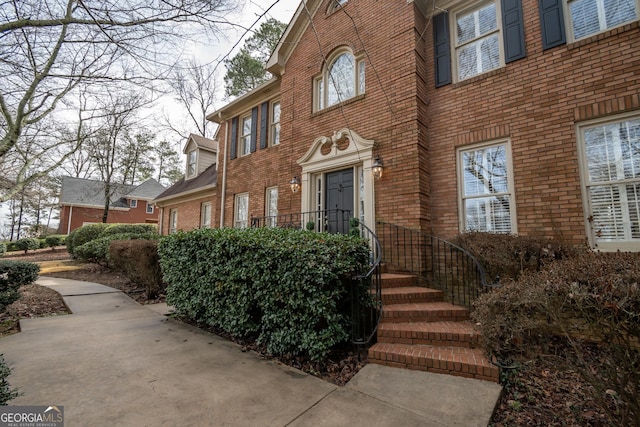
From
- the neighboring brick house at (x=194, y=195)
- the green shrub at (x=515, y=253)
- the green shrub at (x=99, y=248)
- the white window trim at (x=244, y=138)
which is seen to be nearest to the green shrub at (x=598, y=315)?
the green shrub at (x=515, y=253)

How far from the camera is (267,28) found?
14.8 m

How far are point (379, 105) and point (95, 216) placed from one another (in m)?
29.6

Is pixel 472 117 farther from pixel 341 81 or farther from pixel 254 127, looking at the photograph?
pixel 254 127

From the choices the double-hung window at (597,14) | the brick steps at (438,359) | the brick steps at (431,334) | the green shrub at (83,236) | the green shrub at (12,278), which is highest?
the double-hung window at (597,14)

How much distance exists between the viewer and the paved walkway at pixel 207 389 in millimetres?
2195

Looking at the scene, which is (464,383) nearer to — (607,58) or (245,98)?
(607,58)

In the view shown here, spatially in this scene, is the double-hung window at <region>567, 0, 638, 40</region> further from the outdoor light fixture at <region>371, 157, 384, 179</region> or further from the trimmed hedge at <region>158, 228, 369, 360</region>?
the trimmed hedge at <region>158, 228, 369, 360</region>

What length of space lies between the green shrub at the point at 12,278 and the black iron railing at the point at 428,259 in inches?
256

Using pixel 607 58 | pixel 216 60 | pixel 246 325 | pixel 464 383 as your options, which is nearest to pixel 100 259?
pixel 246 325

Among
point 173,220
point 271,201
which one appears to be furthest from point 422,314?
point 173,220

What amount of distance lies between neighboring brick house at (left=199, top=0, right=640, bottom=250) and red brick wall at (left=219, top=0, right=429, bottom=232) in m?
0.03

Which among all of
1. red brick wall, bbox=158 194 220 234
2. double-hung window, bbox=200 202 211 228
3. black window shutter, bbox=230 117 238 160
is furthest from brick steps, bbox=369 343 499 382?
double-hung window, bbox=200 202 211 228

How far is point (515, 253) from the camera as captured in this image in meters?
3.90

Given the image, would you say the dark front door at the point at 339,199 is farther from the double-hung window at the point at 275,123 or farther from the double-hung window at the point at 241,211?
the double-hung window at the point at 241,211
